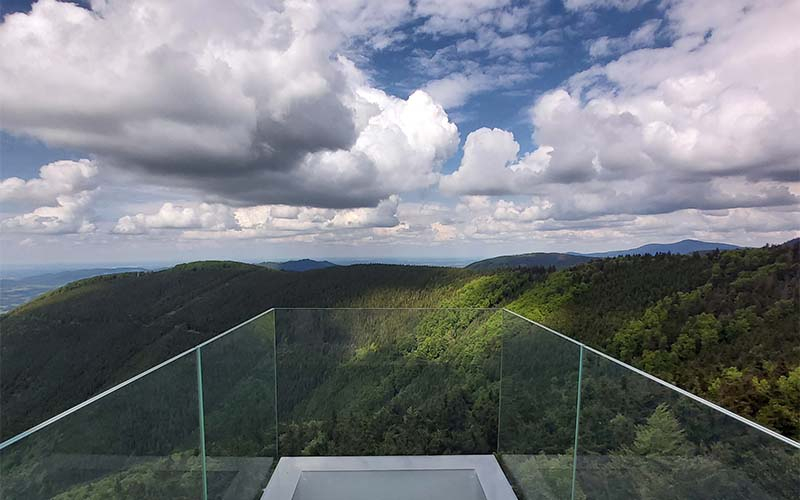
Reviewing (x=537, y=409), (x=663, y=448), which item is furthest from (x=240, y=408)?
(x=663, y=448)

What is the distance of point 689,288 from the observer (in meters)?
9.65

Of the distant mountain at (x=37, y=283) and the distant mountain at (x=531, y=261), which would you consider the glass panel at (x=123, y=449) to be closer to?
the distant mountain at (x=531, y=261)

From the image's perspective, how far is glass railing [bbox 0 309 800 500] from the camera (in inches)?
53.8

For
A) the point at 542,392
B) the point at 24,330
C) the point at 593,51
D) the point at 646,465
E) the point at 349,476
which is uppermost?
the point at 593,51

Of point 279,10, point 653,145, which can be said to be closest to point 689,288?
point 653,145

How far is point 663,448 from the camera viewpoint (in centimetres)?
166

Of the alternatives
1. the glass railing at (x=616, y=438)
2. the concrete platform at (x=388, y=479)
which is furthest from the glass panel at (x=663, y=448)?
the concrete platform at (x=388, y=479)

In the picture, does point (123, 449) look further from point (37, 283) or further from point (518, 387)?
point (37, 283)

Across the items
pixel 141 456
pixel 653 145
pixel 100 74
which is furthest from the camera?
pixel 653 145

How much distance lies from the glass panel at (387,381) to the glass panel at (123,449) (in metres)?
2.05

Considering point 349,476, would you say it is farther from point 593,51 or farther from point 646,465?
point 593,51

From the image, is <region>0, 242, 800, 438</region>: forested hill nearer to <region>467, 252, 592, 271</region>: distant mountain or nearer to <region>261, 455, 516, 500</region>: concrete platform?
<region>467, 252, 592, 271</region>: distant mountain

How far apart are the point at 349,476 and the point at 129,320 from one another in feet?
77.4

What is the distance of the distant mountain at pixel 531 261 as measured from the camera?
12772mm
